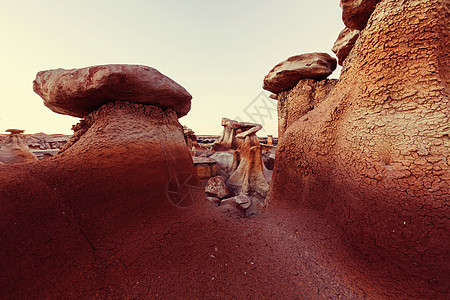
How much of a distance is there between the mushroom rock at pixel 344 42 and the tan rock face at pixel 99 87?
2.47 metres

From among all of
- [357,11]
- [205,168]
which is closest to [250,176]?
[205,168]

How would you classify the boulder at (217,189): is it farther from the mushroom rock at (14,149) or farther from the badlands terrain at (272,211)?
the mushroom rock at (14,149)

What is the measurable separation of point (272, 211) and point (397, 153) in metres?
1.53

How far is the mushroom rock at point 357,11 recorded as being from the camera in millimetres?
1584

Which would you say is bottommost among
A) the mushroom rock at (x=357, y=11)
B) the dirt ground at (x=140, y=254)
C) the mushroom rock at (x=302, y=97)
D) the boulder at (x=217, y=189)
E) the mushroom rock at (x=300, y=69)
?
the boulder at (x=217, y=189)

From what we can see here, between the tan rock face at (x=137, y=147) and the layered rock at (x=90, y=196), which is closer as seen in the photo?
the layered rock at (x=90, y=196)

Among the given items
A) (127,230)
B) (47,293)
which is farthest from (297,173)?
(47,293)

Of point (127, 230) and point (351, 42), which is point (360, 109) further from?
point (127, 230)

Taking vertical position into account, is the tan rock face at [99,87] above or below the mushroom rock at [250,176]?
above

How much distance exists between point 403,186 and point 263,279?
1.35 meters

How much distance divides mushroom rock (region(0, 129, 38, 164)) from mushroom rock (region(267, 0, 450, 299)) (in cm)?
1090

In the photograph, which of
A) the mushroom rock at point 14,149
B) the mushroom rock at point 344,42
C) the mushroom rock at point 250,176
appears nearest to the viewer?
the mushroom rock at point 344,42

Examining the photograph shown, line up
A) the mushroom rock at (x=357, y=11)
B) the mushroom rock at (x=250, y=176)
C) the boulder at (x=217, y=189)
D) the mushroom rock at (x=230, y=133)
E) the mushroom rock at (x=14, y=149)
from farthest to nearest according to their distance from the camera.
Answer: the mushroom rock at (x=230, y=133) < the mushroom rock at (x=14, y=149) < the mushroom rock at (x=250, y=176) < the boulder at (x=217, y=189) < the mushroom rock at (x=357, y=11)

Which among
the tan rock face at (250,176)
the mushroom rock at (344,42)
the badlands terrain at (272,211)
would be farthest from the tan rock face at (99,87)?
the tan rock face at (250,176)
